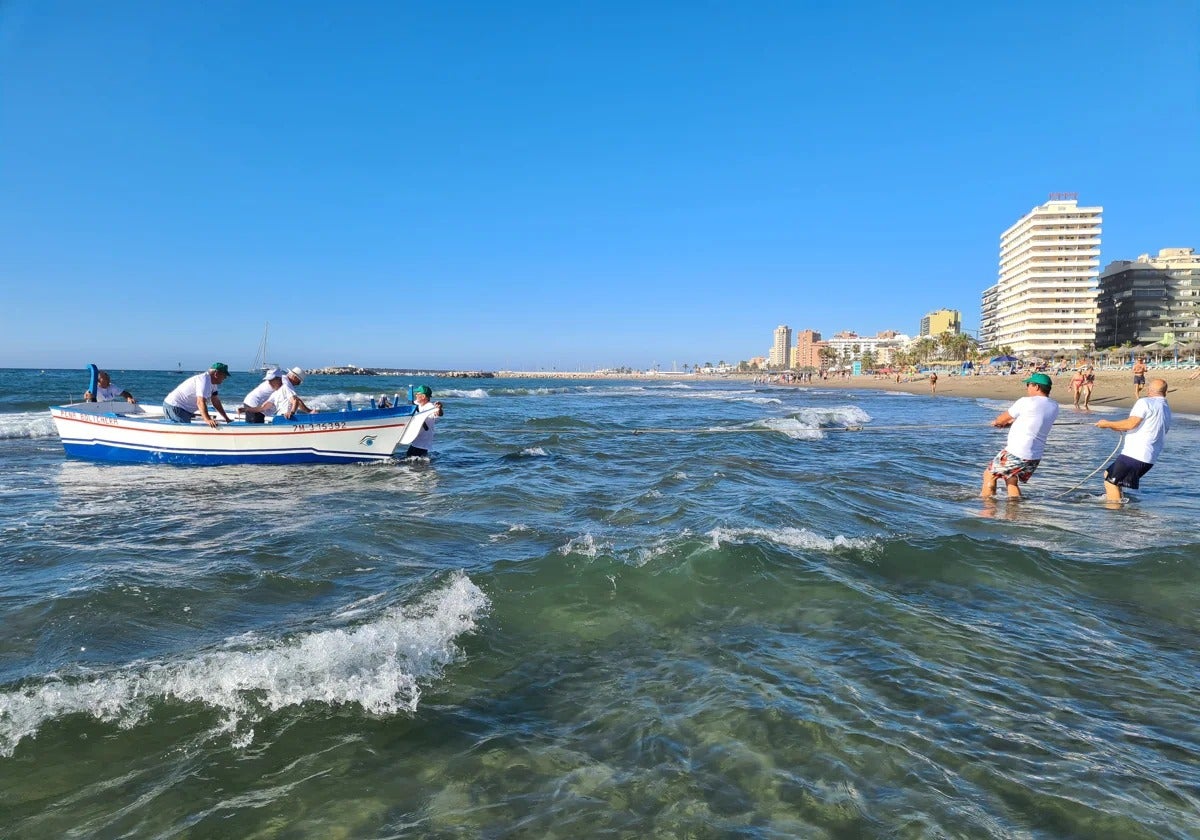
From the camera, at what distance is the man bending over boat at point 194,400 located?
48.0 ft

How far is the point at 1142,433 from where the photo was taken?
909 centimetres

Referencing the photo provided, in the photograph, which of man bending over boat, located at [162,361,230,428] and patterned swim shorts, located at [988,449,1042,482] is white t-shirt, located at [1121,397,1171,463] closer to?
patterned swim shorts, located at [988,449,1042,482]

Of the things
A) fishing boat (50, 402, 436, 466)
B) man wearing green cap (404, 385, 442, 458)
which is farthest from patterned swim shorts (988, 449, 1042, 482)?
fishing boat (50, 402, 436, 466)

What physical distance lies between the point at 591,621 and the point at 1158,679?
401 cm

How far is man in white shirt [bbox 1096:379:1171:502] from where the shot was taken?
29.3 ft

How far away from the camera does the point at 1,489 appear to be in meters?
11.9

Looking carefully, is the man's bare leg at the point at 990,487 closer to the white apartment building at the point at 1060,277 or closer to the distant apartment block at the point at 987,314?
the white apartment building at the point at 1060,277

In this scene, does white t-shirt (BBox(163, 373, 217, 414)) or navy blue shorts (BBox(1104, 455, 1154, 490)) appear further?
white t-shirt (BBox(163, 373, 217, 414))

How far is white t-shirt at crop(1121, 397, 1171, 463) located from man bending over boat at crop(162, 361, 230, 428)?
17.6 metres

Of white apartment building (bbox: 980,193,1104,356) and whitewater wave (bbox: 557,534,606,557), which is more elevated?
white apartment building (bbox: 980,193,1104,356)

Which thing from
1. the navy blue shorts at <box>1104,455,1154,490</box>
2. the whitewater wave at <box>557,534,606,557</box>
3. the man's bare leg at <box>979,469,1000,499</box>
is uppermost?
the navy blue shorts at <box>1104,455,1154,490</box>

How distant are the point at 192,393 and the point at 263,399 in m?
1.59

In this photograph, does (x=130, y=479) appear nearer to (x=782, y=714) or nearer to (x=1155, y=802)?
(x=782, y=714)

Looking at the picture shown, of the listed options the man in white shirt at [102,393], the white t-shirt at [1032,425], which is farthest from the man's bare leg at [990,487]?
the man in white shirt at [102,393]
